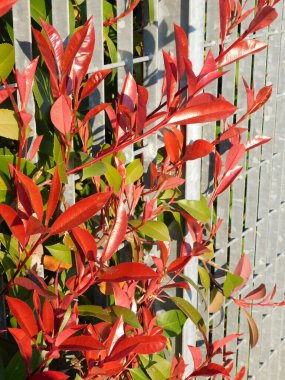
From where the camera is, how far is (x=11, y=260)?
57.5 inches

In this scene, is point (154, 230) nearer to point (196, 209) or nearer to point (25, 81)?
point (196, 209)

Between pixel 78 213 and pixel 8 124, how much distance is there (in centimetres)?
26

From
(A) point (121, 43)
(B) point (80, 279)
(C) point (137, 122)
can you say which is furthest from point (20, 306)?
(A) point (121, 43)

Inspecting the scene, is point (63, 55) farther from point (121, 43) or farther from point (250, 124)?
point (250, 124)

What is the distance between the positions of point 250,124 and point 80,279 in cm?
146

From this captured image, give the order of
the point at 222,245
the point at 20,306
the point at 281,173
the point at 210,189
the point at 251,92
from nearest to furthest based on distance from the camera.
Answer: the point at 20,306 < the point at 251,92 < the point at 210,189 < the point at 222,245 < the point at 281,173

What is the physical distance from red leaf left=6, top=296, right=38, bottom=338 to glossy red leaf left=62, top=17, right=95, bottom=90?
0.46 meters

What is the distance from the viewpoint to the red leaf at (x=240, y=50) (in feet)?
5.24

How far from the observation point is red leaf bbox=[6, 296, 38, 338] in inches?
50.7

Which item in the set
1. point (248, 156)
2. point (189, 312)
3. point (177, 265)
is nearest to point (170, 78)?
point (177, 265)

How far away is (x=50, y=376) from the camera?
129cm

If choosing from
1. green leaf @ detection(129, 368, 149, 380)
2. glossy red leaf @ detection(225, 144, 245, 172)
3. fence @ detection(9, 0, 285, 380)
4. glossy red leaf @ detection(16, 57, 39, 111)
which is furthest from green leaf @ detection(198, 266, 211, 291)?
glossy red leaf @ detection(16, 57, 39, 111)

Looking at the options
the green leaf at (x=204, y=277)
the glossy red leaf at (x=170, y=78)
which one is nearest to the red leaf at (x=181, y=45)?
the glossy red leaf at (x=170, y=78)

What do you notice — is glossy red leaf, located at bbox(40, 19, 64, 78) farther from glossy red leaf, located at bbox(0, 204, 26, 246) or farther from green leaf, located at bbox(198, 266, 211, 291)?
green leaf, located at bbox(198, 266, 211, 291)
